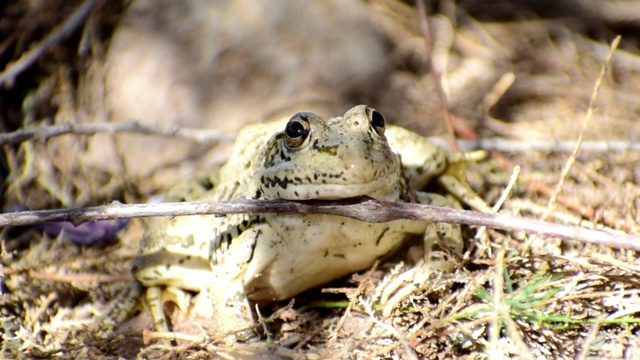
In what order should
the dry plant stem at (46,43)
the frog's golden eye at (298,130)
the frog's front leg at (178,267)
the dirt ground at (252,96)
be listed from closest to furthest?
the frog's golden eye at (298,130), the frog's front leg at (178,267), the dirt ground at (252,96), the dry plant stem at (46,43)

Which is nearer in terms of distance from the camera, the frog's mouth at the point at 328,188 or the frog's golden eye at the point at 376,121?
the frog's mouth at the point at 328,188

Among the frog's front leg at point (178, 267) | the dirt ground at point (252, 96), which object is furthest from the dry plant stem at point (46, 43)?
the frog's front leg at point (178, 267)

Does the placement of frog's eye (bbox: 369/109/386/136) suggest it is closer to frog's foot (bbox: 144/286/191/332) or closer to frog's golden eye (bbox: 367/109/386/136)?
frog's golden eye (bbox: 367/109/386/136)

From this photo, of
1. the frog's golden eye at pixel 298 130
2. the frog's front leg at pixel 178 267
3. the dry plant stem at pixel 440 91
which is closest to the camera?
the frog's golden eye at pixel 298 130

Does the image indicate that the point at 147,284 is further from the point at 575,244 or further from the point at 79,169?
the point at 575,244

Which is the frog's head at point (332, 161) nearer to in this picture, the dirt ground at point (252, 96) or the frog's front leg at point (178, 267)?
the frog's front leg at point (178, 267)

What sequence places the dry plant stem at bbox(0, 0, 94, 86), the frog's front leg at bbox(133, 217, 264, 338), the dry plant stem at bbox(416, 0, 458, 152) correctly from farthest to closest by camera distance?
1. the dry plant stem at bbox(0, 0, 94, 86)
2. the dry plant stem at bbox(416, 0, 458, 152)
3. the frog's front leg at bbox(133, 217, 264, 338)

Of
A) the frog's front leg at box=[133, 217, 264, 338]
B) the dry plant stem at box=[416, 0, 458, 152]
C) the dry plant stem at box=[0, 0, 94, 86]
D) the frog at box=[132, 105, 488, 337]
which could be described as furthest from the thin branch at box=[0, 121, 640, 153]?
the frog's front leg at box=[133, 217, 264, 338]
